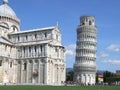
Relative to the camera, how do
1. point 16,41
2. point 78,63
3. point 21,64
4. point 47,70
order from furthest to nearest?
point 78,63 < point 16,41 < point 21,64 < point 47,70

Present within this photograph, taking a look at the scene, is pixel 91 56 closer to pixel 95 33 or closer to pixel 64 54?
pixel 95 33

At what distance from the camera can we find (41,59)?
62.8 meters

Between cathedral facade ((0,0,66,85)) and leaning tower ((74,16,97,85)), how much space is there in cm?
2404

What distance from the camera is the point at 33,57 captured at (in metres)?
63.9

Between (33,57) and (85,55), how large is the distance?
98.4 feet

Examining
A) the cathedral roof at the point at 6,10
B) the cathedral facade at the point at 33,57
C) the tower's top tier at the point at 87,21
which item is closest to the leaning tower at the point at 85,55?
the tower's top tier at the point at 87,21

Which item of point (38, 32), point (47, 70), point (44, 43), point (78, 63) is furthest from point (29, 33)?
point (78, 63)

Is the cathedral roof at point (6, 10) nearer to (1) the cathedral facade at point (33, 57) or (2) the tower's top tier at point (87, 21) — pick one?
(1) the cathedral facade at point (33, 57)

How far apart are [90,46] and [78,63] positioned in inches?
255

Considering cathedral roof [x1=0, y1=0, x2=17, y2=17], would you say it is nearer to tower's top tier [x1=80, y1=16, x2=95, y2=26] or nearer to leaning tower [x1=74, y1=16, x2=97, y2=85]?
leaning tower [x1=74, y1=16, x2=97, y2=85]

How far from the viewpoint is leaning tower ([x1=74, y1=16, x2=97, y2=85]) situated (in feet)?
296

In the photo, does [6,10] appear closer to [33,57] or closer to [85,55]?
[33,57]

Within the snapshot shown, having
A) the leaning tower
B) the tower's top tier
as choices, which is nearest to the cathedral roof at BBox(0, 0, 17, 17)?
the leaning tower

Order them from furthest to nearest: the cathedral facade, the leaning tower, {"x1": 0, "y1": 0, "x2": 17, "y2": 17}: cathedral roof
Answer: the leaning tower → {"x1": 0, "y1": 0, "x2": 17, "y2": 17}: cathedral roof → the cathedral facade
